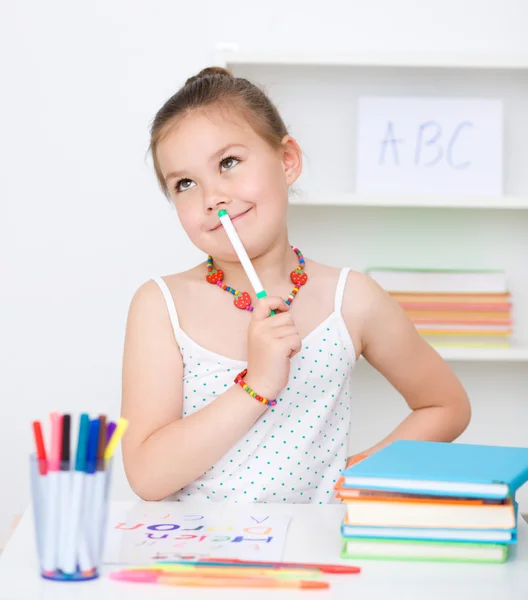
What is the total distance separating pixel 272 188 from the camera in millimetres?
1333

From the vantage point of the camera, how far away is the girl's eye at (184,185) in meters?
1.31

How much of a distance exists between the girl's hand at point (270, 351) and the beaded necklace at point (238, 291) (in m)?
0.19

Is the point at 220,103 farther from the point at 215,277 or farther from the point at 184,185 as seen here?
the point at 215,277

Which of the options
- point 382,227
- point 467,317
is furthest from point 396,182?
point 467,317

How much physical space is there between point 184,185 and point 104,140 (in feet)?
3.78

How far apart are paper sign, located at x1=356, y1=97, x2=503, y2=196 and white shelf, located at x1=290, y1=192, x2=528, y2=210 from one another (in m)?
0.07

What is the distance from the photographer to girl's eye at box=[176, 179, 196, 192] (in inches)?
51.5

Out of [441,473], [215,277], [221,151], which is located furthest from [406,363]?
[441,473]

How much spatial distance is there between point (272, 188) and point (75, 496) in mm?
668

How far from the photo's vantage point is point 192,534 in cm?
94

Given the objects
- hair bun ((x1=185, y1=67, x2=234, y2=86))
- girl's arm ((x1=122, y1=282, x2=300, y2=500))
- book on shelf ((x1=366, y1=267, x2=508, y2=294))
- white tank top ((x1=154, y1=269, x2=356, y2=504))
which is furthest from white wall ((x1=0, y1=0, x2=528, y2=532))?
girl's arm ((x1=122, y1=282, x2=300, y2=500))

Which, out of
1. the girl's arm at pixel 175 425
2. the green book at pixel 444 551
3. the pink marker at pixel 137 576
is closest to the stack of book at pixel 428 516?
the green book at pixel 444 551

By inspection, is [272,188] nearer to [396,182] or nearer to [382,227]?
[396,182]

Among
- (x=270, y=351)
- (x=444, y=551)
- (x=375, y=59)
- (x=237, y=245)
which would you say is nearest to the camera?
(x=444, y=551)
